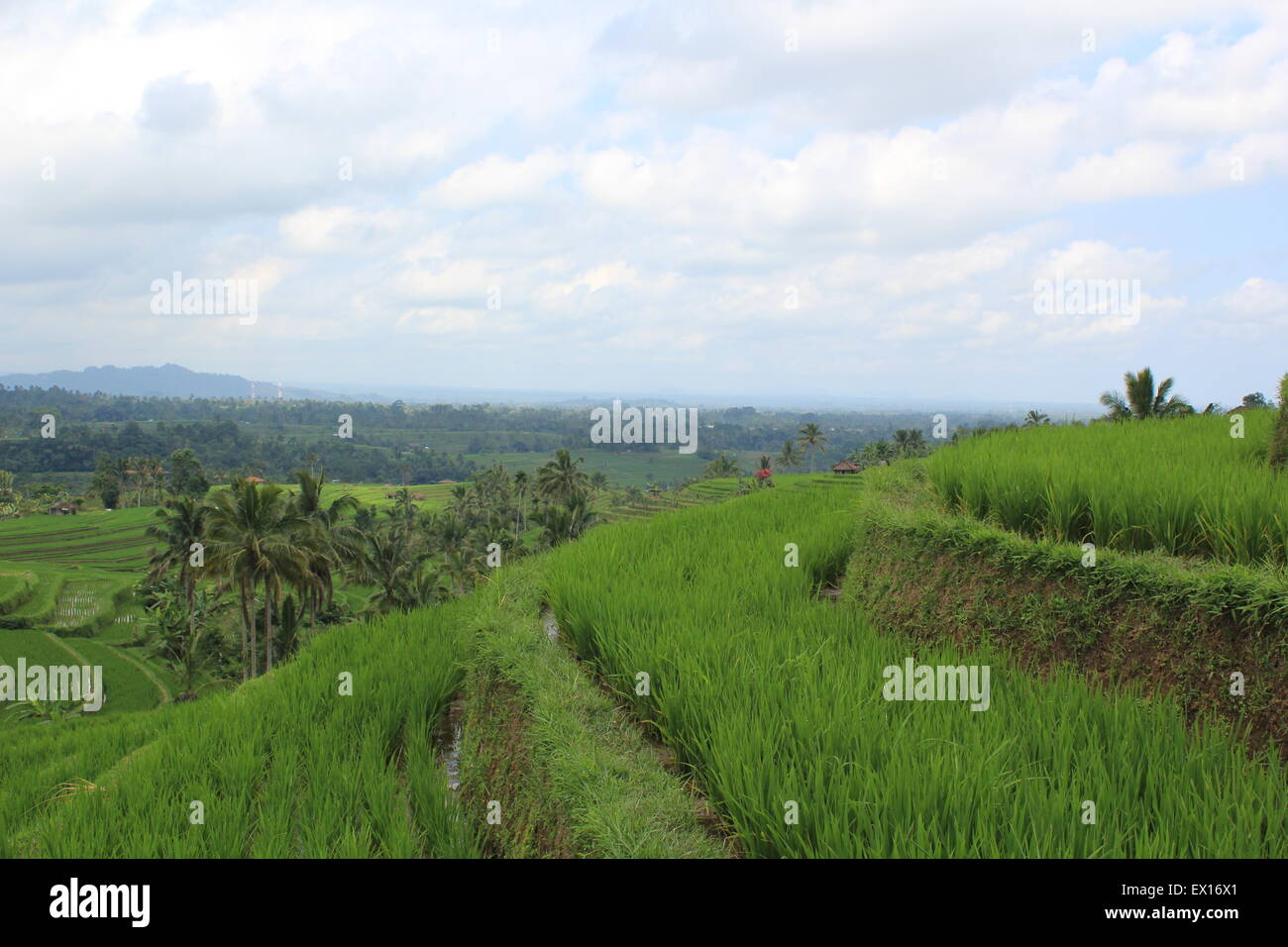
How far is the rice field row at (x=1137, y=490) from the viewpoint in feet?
12.7

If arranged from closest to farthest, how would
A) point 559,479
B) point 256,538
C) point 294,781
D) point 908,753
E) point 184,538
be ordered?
1. point 908,753
2. point 294,781
3. point 256,538
4. point 184,538
5. point 559,479

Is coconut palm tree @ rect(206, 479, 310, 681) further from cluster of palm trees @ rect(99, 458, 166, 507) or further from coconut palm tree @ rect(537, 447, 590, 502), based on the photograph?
cluster of palm trees @ rect(99, 458, 166, 507)

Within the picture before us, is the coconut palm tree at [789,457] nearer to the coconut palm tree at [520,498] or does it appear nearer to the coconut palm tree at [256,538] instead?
the coconut palm tree at [520,498]

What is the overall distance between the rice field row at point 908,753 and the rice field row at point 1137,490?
1169 millimetres

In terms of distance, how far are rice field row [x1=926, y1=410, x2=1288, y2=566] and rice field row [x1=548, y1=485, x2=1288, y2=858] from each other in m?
1.17

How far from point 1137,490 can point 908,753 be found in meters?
2.87

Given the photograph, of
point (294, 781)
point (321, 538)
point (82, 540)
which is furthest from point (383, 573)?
point (82, 540)

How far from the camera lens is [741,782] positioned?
294 cm

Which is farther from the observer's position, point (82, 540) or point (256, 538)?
point (82, 540)

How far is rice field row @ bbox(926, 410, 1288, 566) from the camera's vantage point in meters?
3.87

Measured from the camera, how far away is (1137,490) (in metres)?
4.42

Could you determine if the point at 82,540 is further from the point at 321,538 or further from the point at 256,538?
the point at 256,538

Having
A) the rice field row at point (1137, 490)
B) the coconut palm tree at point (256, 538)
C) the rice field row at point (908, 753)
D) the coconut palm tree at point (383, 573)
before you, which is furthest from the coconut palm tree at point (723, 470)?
the rice field row at point (908, 753)

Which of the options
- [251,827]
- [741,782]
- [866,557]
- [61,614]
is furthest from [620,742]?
[61,614]
